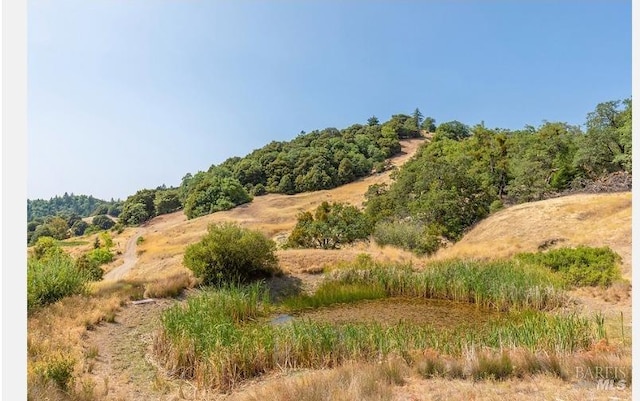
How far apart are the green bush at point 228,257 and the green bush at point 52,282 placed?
3.98 metres

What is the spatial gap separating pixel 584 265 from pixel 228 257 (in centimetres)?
1308

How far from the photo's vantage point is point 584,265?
46.1 ft

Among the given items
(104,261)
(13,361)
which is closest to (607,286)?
(13,361)

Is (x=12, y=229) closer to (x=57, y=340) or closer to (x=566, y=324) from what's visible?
(x=57, y=340)

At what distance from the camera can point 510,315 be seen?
11.0m

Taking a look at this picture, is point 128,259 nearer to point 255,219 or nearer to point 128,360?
point 255,219

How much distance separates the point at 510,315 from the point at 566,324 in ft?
13.0

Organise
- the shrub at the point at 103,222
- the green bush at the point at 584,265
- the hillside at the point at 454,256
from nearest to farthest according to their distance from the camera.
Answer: the hillside at the point at 454,256 < the green bush at the point at 584,265 < the shrub at the point at 103,222

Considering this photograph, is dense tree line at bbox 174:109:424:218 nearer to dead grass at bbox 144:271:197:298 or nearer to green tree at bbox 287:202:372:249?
green tree at bbox 287:202:372:249

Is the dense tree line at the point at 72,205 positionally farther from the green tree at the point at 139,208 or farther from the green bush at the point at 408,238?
the green bush at the point at 408,238

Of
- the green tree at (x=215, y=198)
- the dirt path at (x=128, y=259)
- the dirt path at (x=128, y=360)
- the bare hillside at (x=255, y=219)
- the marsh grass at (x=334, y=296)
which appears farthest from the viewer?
the green tree at (x=215, y=198)

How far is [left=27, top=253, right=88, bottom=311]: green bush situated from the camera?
11242mm

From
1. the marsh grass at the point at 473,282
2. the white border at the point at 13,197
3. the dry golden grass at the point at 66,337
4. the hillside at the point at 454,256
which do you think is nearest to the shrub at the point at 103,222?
the hillside at the point at 454,256

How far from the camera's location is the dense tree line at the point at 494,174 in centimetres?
2844
